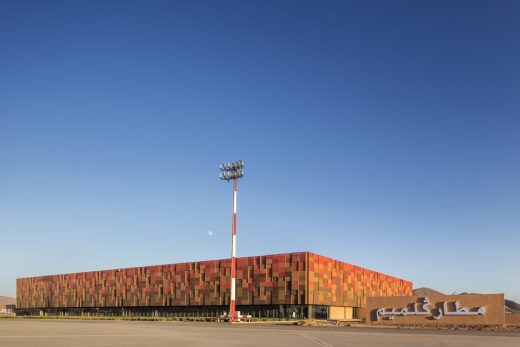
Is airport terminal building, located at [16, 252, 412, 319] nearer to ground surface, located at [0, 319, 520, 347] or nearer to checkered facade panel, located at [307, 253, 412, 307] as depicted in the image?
checkered facade panel, located at [307, 253, 412, 307]

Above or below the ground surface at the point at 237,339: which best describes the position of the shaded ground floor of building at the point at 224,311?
below

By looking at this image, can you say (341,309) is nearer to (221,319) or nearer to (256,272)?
(256,272)

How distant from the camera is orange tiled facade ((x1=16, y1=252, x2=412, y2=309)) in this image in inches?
3371

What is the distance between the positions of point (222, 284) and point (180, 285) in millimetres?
11839

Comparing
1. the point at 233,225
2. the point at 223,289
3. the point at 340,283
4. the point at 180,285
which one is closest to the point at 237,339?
the point at 233,225

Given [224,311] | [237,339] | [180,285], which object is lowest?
[224,311]

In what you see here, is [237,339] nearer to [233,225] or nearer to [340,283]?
[233,225]

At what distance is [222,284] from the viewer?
9419 cm

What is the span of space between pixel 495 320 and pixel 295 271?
3430cm

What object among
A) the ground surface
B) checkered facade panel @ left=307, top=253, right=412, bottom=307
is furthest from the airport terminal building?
the ground surface

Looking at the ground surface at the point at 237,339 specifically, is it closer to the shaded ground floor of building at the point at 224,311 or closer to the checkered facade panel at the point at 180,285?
the shaded ground floor of building at the point at 224,311

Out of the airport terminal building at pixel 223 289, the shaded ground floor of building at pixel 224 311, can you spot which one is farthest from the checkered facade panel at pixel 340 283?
the shaded ground floor of building at pixel 224 311

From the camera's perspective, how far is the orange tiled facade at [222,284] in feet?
281

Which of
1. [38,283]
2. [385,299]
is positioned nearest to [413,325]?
[385,299]
